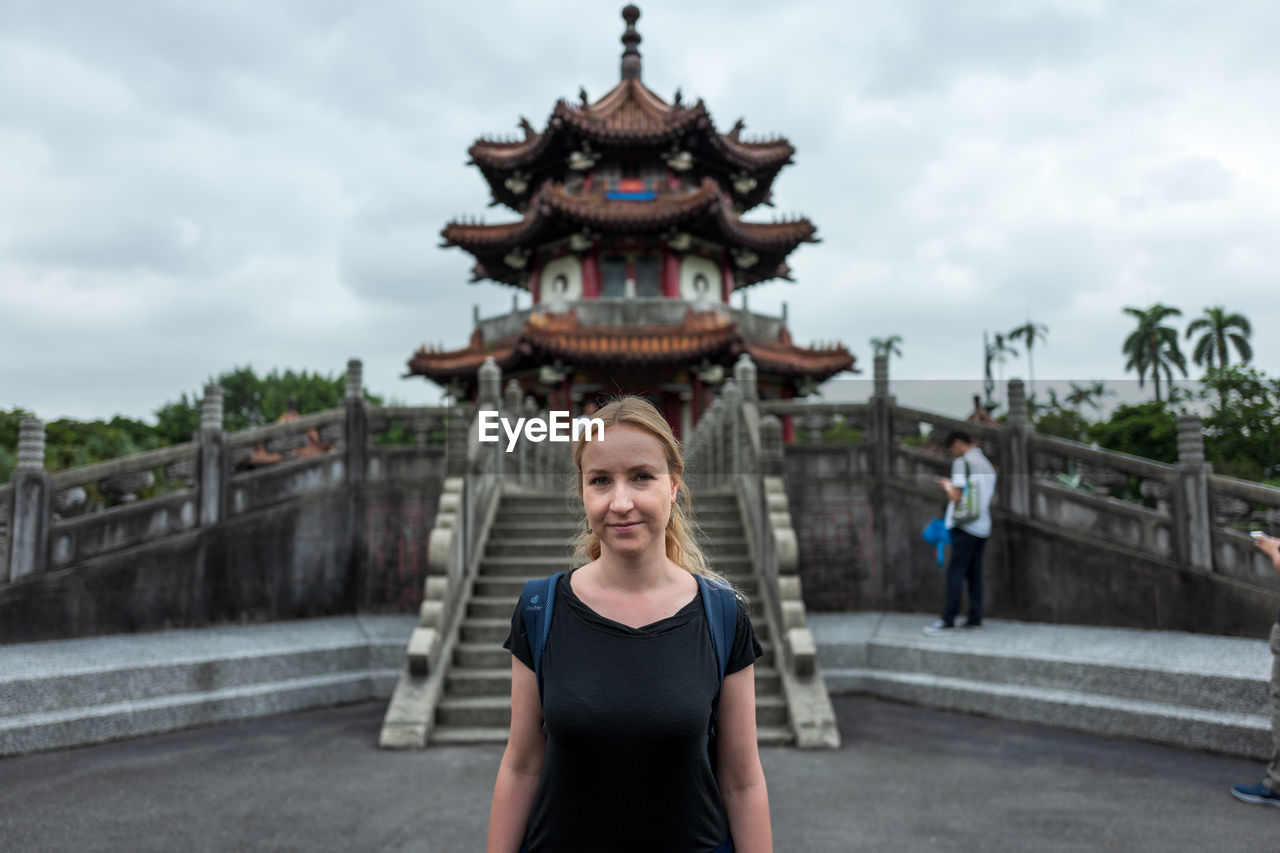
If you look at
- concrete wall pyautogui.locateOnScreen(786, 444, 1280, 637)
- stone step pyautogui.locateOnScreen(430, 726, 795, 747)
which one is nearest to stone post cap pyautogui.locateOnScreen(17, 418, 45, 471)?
stone step pyautogui.locateOnScreen(430, 726, 795, 747)

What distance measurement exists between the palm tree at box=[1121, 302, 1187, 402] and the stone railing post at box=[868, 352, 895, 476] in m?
37.7

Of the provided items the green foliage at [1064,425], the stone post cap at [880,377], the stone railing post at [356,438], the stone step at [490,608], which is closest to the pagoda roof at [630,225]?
the stone post cap at [880,377]

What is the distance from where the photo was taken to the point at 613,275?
17703 millimetres

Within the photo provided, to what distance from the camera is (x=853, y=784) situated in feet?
17.0

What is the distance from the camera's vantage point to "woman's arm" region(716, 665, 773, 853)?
1738 mm

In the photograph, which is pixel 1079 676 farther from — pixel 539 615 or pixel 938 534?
pixel 539 615

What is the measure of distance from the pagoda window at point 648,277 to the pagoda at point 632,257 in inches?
0.9

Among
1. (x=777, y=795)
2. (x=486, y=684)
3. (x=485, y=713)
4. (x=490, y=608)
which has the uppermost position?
(x=490, y=608)

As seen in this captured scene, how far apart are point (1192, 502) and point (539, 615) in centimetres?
871

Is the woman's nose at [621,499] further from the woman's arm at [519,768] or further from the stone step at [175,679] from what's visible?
the stone step at [175,679]

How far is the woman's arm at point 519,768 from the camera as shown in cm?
173

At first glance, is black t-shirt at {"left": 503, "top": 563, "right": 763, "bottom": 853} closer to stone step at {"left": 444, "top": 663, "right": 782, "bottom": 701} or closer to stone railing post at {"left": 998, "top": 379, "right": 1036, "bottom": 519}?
stone step at {"left": 444, "top": 663, "right": 782, "bottom": 701}

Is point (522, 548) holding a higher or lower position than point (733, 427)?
lower

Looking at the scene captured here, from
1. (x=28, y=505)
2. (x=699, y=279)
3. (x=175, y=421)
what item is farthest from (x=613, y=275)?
(x=175, y=421)
